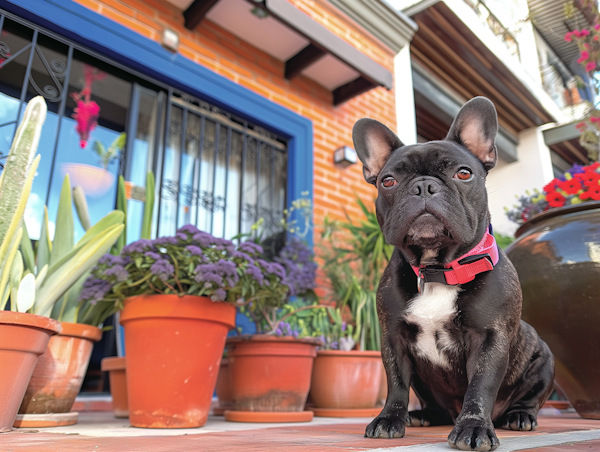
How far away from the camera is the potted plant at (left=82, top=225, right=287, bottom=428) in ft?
6.32

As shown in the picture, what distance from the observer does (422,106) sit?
22.4 feet

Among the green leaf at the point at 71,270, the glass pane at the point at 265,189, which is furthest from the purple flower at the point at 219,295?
the glass pane at the point at 265,189

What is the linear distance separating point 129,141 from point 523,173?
716cm

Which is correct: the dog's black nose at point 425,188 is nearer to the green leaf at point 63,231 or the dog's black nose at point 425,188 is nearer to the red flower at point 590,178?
the green leaf at point 63,231

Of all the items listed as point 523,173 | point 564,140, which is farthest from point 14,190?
point 564,140

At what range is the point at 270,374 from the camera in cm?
242

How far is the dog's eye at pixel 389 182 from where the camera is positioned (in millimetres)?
1497

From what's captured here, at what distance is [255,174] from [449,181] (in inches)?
120

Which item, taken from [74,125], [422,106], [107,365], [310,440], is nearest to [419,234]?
[310,440]

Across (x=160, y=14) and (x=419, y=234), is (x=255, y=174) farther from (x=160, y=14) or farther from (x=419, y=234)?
(x=419, y=234)

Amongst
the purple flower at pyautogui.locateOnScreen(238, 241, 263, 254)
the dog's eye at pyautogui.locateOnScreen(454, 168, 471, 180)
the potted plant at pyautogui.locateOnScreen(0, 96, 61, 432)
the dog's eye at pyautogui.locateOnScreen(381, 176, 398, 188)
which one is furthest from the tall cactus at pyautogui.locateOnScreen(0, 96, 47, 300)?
the dog's eye at pyautogui.locateOnScreen(454, 168, 471, 180)

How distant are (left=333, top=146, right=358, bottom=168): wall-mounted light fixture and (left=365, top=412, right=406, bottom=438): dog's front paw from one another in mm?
3522

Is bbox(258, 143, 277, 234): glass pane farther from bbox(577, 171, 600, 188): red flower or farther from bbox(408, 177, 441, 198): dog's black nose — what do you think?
bbox(408, 177, 441, 198): dog's black nose

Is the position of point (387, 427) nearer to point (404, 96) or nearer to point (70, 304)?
point (70, 304)
